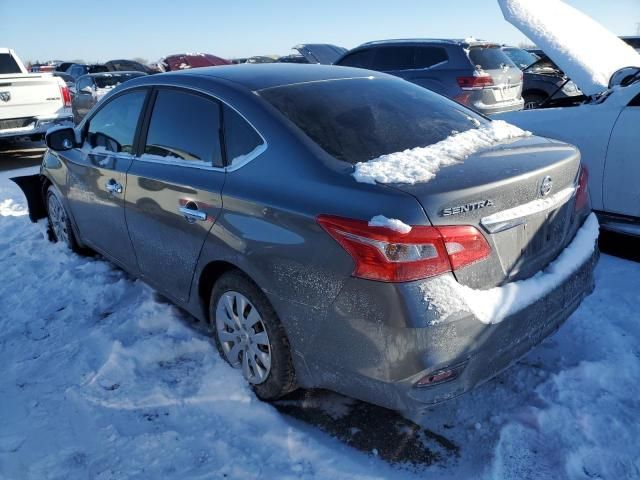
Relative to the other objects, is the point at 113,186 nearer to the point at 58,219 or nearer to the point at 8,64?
the point at 58,219

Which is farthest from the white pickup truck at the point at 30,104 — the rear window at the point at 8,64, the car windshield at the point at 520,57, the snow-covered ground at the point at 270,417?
the car windshield at the point at 520,57

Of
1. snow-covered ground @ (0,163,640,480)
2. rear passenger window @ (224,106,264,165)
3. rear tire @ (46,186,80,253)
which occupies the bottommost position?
snow-covered ground @ (0,163,640,480)

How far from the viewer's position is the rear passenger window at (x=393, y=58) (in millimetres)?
8742

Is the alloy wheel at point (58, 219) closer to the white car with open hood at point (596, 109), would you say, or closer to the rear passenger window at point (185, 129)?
the rear passenger window at point (185, 129)

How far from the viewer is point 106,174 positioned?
3535mm

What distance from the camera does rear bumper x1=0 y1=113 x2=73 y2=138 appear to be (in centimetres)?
880

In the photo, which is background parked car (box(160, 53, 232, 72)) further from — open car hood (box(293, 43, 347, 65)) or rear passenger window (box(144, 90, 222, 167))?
rear passenger window (box(144, 90, 222, 167))

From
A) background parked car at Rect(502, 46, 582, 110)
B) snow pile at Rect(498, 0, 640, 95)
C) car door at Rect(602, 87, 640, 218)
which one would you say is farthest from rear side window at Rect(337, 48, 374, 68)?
car door at Rect(602, 87, 640, 218)

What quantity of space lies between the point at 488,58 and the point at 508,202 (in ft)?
22.5

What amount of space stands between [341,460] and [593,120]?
3374 millimetres

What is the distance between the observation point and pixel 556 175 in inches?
94.0

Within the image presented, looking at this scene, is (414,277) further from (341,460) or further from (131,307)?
(131,307)

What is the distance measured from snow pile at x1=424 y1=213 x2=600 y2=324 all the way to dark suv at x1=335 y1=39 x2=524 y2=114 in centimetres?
542

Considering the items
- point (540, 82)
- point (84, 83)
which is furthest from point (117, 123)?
point (84, 83)
